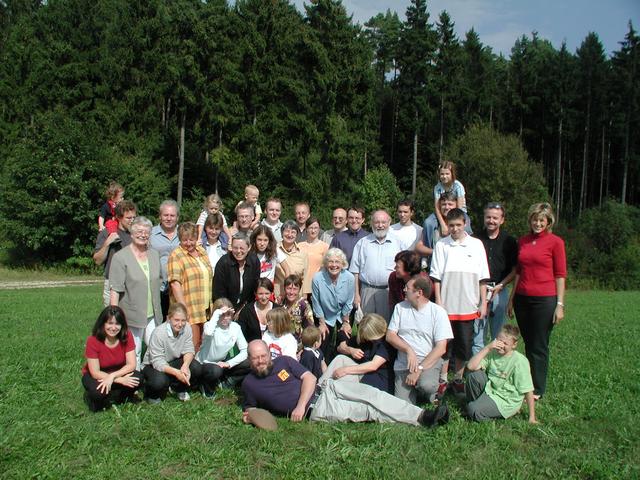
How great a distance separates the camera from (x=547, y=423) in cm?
508

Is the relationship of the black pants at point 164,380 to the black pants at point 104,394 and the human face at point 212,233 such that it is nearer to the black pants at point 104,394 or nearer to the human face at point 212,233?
the black pants at point 104,394

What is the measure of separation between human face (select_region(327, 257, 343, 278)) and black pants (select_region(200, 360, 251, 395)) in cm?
134

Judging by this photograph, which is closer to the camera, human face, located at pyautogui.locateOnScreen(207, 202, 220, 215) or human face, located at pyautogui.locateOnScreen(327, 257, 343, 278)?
human face, located at pyautogui.locateOnScreen(327, 257, 343, 278)

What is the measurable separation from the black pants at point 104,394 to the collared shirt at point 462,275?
10.0 ft

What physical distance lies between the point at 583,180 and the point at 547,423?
4879 cm

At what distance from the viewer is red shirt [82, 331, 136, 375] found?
17.4 feet

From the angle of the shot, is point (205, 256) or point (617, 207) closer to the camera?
point (205, 256)

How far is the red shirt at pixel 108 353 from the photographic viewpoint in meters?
5.32

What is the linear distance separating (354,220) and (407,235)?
92cm

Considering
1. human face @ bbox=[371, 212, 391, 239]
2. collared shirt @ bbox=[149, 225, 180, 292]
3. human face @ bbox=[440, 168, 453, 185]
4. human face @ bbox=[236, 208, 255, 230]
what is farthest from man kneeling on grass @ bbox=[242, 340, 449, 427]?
human face @ bbox=[440, 168, 453, 185]

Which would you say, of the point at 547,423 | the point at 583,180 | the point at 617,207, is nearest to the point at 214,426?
the point at 547,423

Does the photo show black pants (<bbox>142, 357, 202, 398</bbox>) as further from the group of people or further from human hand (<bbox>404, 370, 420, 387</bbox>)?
human hand (<bbox>404, 370, 420, 387</bbox>)

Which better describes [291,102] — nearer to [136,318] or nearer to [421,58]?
[421,58]

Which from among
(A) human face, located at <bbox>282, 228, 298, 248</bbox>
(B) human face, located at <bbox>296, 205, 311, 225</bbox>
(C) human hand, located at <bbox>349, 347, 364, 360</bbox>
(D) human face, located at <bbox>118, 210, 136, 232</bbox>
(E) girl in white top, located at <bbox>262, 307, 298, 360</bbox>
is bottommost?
(C) human hand, located at <bbox>349, 347, 364, 360</bbox>
